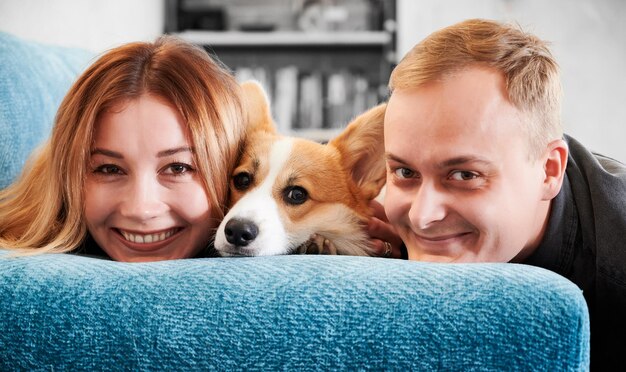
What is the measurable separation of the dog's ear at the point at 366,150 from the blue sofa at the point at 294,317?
0.66 m

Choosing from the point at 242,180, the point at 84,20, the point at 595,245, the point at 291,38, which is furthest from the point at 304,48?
the point at 595,245

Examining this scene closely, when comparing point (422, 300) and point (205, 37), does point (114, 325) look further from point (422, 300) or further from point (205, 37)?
point (205, 37)

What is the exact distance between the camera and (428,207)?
1101 mm

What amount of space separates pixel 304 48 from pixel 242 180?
10.9 feet

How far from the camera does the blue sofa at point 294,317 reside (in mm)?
676

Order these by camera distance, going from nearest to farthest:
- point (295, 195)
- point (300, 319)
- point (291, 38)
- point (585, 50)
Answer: point (300, 319) → point (295, 195) → point (585, 50) → point (291, 38)

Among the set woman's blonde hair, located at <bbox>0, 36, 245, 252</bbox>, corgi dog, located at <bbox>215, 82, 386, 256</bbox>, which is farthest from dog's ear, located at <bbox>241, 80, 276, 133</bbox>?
woman's blonde hair, located at <bbox>0, 36, 245, 252</bbox>

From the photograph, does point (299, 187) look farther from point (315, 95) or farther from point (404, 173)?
point (315, 95)

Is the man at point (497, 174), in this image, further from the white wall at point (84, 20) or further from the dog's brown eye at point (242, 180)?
the white wall at point (84, 20)

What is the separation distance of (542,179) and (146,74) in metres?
0.86

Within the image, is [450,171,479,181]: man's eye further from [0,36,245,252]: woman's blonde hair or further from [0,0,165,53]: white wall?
[0,0,165,53]: white wall

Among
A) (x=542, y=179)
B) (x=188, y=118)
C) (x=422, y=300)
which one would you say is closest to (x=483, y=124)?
(x=542, y=179)

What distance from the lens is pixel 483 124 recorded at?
107cm

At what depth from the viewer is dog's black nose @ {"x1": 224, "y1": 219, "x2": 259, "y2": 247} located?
1.21m
